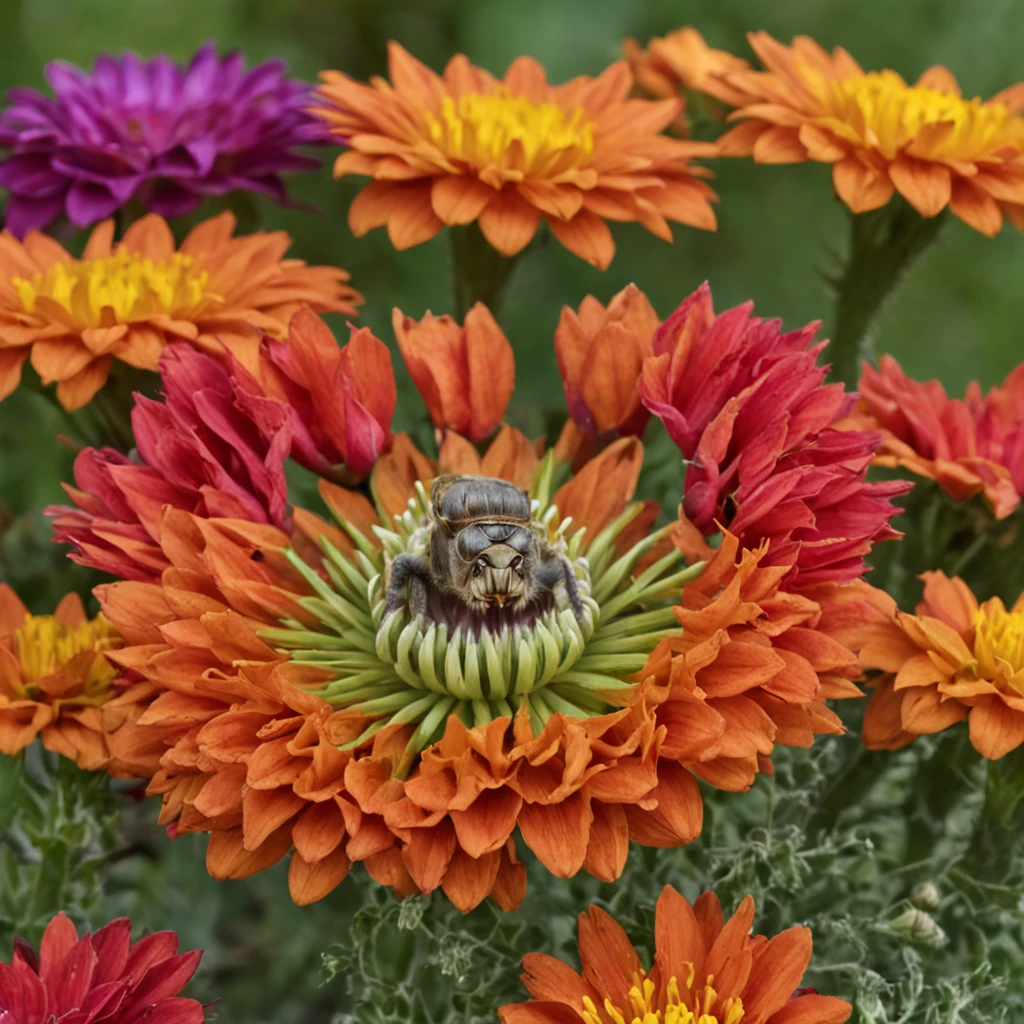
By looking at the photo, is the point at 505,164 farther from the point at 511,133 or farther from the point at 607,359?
the point at 607,359

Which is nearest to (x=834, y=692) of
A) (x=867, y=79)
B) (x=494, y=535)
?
(x=494, y=535)

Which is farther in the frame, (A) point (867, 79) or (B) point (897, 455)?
(A) point (867, 79)

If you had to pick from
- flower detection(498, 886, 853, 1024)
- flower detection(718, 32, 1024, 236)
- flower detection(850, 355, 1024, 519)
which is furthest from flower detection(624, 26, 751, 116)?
flower detection(498, 886, 853, 1024)

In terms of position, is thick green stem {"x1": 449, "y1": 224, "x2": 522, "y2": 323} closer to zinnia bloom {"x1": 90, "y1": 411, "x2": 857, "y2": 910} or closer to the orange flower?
zinnia bloom {"x1": 90, "y1": 411, "x2": 857, "y2": 910}

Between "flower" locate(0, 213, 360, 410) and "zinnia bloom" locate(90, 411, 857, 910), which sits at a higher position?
"flower" locate(0, 213, 360, 410)

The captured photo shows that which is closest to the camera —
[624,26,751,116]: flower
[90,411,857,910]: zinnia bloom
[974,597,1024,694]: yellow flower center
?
[90,411,857,910]: zinnia bloom

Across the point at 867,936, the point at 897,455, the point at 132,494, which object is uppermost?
the point at 897,455

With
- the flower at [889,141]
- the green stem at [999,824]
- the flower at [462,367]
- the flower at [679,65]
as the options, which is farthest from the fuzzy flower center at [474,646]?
the flower at [679,65]

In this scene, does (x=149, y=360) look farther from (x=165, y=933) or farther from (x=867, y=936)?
(x=867, y=936)
